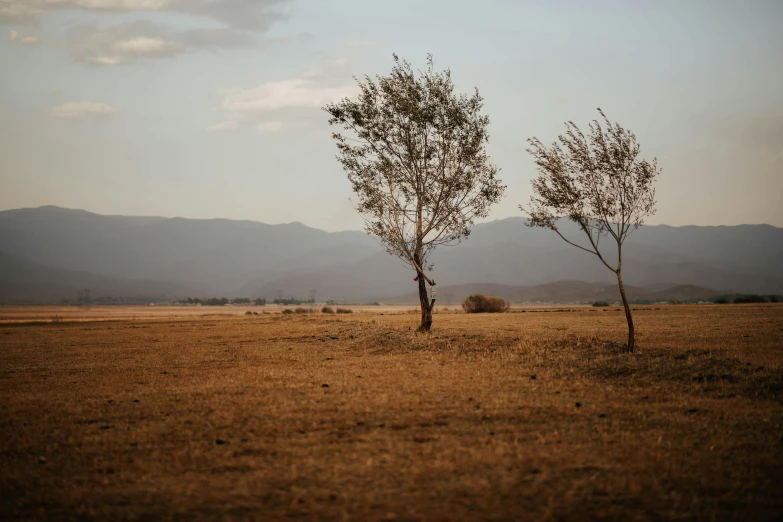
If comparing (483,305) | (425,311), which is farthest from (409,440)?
(483,305)

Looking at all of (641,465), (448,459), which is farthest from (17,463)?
(641,465)

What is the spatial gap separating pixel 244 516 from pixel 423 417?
4.78m

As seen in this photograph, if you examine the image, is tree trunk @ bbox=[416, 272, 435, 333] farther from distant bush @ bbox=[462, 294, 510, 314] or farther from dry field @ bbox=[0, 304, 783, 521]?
distant bush @ bbox=[462, 294, 510, 314]

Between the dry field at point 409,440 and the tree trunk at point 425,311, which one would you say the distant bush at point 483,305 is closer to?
the tree trunk at point 425,311

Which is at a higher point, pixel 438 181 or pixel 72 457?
pixel 438 181

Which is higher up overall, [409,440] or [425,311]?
[425,311]

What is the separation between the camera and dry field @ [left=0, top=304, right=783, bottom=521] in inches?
255

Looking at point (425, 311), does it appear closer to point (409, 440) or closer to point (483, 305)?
point (409, 440)

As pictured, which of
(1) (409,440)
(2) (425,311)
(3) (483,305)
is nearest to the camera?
(1) (409,440)

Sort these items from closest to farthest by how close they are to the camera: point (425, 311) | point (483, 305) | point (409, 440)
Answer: point (409, 440), point (425, 311), point (483, 305)

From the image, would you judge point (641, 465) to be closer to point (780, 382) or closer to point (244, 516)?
point (244, 516)

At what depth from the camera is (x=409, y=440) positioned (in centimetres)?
903

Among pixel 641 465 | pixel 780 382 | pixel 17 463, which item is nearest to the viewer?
pixel 641 465

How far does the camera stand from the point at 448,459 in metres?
7.95
